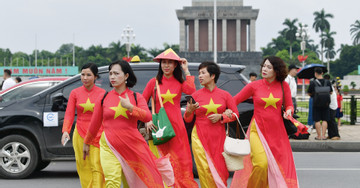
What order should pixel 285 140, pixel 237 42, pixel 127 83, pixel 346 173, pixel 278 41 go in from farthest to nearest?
pixel 278 41
pixel 237 42
pixel 346 173
pixel 285 140
pixel 127 83

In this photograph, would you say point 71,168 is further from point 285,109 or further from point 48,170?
point 285,109

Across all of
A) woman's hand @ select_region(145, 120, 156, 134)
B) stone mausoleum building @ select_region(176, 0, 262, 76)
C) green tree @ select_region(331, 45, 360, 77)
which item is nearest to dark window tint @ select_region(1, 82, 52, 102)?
woman's hand @ select_region(145, 120, 156, 134)

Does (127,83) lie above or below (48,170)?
above

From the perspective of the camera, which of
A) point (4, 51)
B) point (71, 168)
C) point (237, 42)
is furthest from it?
point (4, 51)

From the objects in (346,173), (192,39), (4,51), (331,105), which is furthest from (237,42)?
(4,51)

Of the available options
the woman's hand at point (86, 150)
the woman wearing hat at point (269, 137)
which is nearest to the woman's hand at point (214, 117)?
the woman wearing hat at point (269, 137)

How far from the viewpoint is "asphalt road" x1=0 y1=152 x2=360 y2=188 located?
7.63 meters

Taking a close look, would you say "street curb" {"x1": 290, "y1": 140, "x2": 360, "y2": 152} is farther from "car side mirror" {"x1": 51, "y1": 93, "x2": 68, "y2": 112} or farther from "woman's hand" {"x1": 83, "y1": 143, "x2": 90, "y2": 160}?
"woman's hand" {"x1": 83, "y1": 143, "x2": 90, "y2": 160}

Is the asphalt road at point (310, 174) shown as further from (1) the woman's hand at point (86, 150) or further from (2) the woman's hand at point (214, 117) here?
(2) the woman's hand at point (214, 117)

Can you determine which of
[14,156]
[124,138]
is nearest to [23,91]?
[14,156]

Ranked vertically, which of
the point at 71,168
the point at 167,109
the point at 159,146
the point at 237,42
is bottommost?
the point at 71,168

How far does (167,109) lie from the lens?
627cm

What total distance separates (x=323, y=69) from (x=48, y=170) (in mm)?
6641

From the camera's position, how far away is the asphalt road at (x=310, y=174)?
7633 mm
